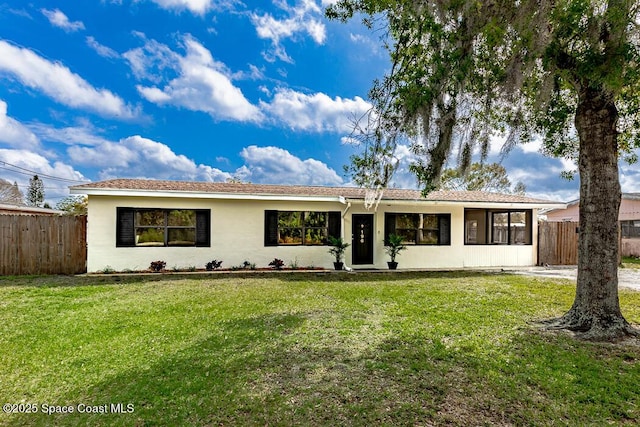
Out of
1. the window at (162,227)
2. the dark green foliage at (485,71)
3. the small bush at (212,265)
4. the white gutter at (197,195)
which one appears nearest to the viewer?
the dark green foliage at (485,71)

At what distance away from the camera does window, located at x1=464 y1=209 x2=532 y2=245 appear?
43.4 ft

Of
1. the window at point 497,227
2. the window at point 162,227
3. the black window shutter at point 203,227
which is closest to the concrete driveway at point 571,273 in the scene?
the window at point 497,227

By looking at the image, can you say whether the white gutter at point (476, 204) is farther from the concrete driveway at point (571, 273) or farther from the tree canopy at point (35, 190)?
the tree canopy at point (35, 190)

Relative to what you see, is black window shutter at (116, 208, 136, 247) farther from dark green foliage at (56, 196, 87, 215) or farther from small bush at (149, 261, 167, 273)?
dark green foliage at (56, 196, 87, 215)

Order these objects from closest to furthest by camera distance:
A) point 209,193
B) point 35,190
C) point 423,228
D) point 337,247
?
point 209,193 → point 337,247 → point 423,228 → point 35,190

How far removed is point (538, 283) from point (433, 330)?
5831 millimetres

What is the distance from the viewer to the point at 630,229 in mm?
17234

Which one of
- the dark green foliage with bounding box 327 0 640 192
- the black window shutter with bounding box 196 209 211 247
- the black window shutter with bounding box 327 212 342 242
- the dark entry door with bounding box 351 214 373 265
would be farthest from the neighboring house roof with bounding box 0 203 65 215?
the dark green foliage with bounding box 327 0 640 192

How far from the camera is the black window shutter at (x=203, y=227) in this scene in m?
10.9

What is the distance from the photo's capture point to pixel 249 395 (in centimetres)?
298

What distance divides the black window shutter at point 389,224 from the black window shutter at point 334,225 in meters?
1.72

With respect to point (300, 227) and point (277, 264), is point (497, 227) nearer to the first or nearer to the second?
point (300, 227)

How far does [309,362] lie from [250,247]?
309 inches

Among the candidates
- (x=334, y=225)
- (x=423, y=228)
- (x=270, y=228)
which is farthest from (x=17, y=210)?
(x=423, y=228)
